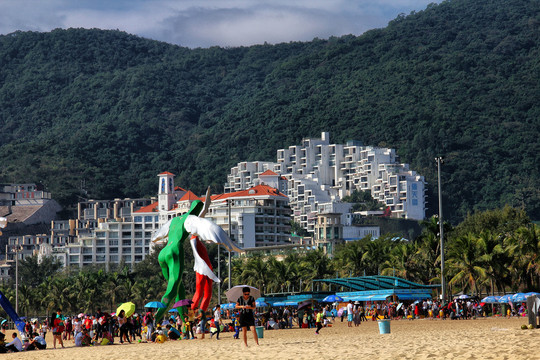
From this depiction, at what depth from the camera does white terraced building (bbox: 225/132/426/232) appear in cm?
14750

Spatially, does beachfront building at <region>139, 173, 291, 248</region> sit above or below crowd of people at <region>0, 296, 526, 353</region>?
above

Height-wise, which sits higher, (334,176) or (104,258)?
(334,176)

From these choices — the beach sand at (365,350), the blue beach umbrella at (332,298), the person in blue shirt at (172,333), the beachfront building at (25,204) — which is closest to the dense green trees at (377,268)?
the blue beach umbrella at (332,298)

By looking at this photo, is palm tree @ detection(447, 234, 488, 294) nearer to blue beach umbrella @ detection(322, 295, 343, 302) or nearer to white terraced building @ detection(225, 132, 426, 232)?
blue beach umbrella @ detection(322, 295, 343, 302)

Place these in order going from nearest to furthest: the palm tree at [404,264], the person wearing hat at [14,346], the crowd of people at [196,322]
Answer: the person wearing hat at [14,346]
the crowd of people at [196,322]
the palm tree at [404,264]

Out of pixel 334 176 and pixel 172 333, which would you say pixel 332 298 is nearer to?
pixel 172 333

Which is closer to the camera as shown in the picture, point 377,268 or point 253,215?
point 377,268

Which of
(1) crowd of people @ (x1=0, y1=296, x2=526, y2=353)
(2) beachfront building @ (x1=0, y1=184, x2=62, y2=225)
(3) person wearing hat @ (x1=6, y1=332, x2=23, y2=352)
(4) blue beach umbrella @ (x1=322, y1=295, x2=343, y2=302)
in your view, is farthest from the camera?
(2) beachfront building @ (x1=0, y1=184, x2=62, y2=225)

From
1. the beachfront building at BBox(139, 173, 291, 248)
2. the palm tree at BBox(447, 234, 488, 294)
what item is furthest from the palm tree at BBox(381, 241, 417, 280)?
the beachfront building at BBox(139, 173, 291, 248)

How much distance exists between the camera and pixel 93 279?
8281cm

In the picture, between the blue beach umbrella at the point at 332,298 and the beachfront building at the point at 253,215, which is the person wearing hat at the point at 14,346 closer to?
the blue beach umbrella at the point at 332,298

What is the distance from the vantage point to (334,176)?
163 meters

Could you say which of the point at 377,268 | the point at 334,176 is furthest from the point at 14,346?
the point at 334,176

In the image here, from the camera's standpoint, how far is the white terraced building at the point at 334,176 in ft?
484
